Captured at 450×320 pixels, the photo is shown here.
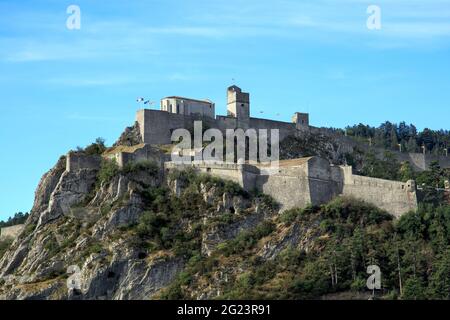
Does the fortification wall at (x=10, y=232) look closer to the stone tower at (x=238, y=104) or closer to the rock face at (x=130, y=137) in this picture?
the rock face at (x=130, y=137)

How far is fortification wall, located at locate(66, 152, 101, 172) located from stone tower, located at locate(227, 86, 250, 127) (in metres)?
12.5

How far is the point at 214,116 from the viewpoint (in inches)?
3912

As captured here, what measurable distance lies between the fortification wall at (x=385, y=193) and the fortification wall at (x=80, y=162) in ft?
51.5

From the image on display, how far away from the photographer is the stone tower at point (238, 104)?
99.5m

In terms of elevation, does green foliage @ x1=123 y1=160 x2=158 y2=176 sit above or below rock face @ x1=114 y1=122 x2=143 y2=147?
below

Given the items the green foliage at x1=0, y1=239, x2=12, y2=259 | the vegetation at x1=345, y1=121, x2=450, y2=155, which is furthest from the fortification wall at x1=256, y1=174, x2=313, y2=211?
the vegetation at x1=345, y1=121, x2=450, y2=155

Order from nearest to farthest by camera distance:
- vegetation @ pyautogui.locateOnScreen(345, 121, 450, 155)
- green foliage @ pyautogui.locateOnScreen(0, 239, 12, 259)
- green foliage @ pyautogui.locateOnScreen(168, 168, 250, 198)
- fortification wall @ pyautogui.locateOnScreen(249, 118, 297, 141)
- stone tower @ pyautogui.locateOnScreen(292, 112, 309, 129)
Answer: green foliage @ pyautogui.locateOnScreen(168, 168, 250, 198), green foliage @ pyautogui.locateOnScreen(0, 239, 12, 259), fortification wall @ pyautogui.locateOnScreen(249, 118, 297, 141), stone tower @ pyautogui.locateOnScreen(292, 112, 309, 129), vegetation @ pyautogui.locateOnScreen(345, 121, 450, 155)

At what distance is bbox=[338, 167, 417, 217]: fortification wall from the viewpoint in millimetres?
87812

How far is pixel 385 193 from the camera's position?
290ft

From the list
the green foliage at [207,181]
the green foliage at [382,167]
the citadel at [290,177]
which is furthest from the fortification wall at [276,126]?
the green foliage at [207,181]

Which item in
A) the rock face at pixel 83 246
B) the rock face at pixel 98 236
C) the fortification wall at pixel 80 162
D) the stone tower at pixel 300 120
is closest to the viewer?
the rock face at pixel 83 246

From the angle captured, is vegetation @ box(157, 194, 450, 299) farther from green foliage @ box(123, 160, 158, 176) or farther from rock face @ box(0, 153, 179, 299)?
green foliage @ box(123, 160, 158, 176)
